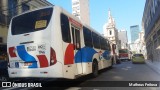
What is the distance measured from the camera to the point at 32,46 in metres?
8.81

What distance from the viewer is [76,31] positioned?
10570 mm

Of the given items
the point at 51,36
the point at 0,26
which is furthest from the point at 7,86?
the point at 0,26

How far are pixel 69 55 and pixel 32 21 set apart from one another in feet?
6.51

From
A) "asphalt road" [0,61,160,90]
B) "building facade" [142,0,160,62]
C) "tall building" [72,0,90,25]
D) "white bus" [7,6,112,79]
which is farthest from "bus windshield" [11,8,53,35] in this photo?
"tall building" [72,0,90,25]

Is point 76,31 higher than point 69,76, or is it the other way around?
point 76,31

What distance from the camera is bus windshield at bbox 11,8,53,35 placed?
29.3 feet

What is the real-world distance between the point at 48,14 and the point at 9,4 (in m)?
19.8

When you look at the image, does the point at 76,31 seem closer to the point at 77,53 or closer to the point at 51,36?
the point at 77,53

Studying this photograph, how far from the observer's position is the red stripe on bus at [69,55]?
8.81 m

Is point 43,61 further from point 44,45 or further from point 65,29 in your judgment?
point 65,29

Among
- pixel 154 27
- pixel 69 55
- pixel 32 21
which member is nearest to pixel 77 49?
pixel 69 55

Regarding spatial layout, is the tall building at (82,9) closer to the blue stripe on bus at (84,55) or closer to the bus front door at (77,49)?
the blue stripe on bus at (84,55)

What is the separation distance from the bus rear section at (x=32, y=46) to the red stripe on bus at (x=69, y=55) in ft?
1.81

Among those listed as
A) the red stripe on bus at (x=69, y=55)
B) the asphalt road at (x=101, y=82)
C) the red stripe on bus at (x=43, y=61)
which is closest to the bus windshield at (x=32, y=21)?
the red stripe on bus at (x=43, y=61)
